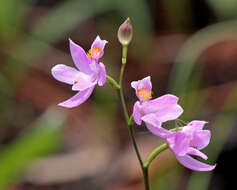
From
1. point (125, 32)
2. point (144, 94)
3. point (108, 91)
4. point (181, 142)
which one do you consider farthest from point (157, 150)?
point (108, 91)

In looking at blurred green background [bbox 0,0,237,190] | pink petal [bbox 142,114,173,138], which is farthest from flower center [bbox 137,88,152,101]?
blurred green background [bbox 0,0,237,190]

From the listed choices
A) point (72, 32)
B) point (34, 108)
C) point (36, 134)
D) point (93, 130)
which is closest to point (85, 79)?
point (36, 134)

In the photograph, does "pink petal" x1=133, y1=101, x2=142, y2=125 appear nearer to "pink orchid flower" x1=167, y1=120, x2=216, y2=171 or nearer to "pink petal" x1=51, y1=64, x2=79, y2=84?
"pink orchid flower" x1=167, y1=120, x2=216, y2=171

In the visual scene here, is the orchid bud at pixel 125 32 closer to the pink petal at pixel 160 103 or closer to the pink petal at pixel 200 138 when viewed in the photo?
the pink petal at pixel 160 103

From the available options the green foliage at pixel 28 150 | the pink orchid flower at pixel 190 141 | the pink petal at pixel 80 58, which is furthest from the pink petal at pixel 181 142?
the green foliage at pixel 28 150

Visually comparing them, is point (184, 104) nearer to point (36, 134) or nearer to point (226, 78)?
point (36, 134)
